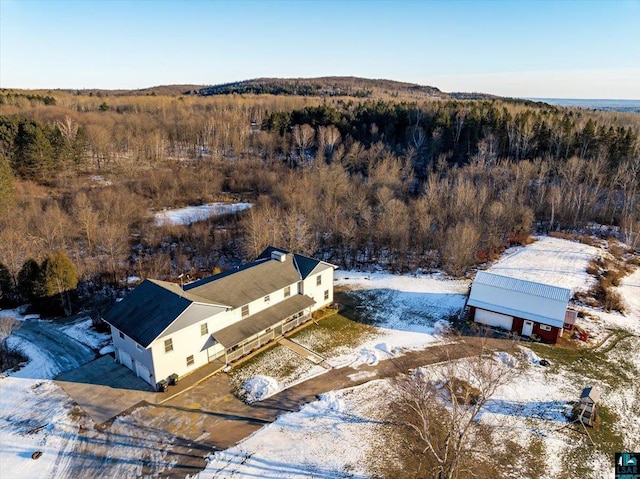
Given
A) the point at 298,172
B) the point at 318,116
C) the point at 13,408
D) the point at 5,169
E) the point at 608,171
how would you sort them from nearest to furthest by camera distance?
the point at 13,408, the point at 5,169, the point at 608,171, the point at 298,172, the point at 318,116

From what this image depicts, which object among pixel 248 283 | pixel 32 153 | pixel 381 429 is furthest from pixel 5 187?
pixel 381 429

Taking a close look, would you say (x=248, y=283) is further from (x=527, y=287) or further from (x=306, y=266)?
(x=527, y=287)

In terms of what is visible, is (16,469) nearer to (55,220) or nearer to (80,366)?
(80,366)

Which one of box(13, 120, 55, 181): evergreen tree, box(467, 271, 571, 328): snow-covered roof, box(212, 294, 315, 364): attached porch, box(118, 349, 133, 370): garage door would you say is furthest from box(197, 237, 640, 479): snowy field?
box(13, 120, 55, 181): evergreen tree

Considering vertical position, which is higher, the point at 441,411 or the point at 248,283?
the point at 248,283

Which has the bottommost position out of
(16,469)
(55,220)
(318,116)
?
(16,469)

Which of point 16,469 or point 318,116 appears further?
point 318,116

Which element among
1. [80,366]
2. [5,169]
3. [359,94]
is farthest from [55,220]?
[359,94]

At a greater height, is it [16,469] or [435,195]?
[435,195]

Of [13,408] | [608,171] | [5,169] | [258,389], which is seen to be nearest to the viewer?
[13,408]
